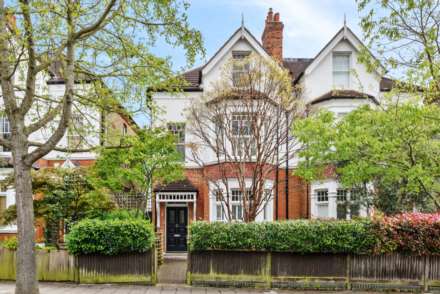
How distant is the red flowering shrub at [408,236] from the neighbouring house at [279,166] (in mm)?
7054

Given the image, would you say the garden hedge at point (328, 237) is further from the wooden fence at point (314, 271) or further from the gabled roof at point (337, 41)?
the gabled roof at point (337, 41)

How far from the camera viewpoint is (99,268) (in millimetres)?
12484

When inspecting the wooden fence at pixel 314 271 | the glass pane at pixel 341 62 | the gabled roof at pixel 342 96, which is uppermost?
the glass pane at pixel 341 62

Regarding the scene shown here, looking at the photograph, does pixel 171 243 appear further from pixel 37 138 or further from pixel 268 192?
pixel 37 138

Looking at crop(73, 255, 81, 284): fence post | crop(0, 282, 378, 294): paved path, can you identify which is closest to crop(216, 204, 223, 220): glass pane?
crop(0, 282, 378, 294): paved path

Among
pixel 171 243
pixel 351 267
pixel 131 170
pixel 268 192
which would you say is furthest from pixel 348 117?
pixel 171 243

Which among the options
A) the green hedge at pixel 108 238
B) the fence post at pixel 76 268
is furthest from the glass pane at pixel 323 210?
the fence post at pixel 76 268

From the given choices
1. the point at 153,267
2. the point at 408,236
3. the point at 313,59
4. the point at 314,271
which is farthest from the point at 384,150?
the point at 313,59

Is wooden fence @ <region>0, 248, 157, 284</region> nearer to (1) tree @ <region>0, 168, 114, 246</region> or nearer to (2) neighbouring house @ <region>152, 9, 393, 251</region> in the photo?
(1) tree @ <region>0, 168, 114, 246</region>

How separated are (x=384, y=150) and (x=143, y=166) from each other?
8653mm

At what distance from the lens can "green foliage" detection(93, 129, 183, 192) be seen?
14.8m

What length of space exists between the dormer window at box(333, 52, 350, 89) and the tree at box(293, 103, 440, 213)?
6.19 meters

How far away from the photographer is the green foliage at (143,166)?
14.8 metres

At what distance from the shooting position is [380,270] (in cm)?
1238
